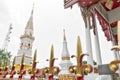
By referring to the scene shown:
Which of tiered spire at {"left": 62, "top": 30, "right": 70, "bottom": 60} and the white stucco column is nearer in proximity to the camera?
the white stucco column

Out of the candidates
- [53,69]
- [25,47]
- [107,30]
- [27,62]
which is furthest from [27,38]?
[53,69]

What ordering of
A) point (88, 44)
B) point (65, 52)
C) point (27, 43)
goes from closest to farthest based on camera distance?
point (88, 44) < point (65, 52) < point (27, 43)

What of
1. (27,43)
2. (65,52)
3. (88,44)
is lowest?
(88,44)

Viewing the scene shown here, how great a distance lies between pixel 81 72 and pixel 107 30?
7.68m

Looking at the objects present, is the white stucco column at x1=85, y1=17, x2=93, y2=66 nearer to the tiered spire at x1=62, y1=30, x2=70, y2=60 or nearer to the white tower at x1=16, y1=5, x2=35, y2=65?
the tiered spire at x1=62, y1=30, x2=70, y2=60

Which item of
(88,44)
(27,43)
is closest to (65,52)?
(27,43)

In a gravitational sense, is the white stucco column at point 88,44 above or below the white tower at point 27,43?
below

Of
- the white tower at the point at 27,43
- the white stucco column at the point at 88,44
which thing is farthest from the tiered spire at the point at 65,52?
the white stucco column at the point at 88,44

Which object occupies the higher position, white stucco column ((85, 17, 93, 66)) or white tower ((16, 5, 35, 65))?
white tower ((16, 5, 35, 65))

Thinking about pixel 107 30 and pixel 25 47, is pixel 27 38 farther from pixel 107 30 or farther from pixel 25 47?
pixel 107 30

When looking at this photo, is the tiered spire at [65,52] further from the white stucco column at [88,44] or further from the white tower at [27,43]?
the white stucco column at [88,44]

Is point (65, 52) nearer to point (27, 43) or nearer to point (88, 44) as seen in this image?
point (27, 43)

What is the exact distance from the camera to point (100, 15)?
8203 millimetres

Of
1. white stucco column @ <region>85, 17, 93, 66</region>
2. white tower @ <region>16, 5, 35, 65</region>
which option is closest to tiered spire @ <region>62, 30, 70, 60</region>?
white tower @ <region>16, 5, 35, 65</region>
